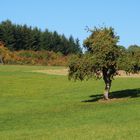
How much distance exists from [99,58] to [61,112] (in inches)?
380

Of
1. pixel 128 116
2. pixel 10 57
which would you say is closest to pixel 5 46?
pixel 10 57

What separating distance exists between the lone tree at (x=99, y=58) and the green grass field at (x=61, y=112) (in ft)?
7.54

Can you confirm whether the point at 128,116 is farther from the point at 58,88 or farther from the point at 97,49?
the point at 58,88

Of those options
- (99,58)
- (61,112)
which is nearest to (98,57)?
(99,58)

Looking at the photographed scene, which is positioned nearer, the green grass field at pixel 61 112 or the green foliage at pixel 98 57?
the green grass field at pixel 61 112

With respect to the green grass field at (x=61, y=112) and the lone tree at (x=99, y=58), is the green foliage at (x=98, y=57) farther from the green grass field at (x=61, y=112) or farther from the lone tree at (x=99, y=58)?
the green grass field at (x=61, y=112)

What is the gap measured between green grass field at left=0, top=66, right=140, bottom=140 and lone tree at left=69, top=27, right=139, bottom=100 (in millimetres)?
2297

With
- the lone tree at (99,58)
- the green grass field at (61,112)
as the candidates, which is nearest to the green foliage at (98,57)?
the lone tree at (99,58)

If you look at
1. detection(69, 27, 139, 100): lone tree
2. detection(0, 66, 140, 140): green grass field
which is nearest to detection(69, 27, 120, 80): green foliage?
detection(69, 27, 139, 100): lone tree

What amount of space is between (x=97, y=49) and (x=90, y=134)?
78.6 feet

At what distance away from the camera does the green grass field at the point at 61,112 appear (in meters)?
21.3

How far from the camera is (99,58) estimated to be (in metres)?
43.8

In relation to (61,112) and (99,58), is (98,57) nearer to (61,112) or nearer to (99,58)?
(99,58)

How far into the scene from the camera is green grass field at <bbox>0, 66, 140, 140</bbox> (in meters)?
21.3
